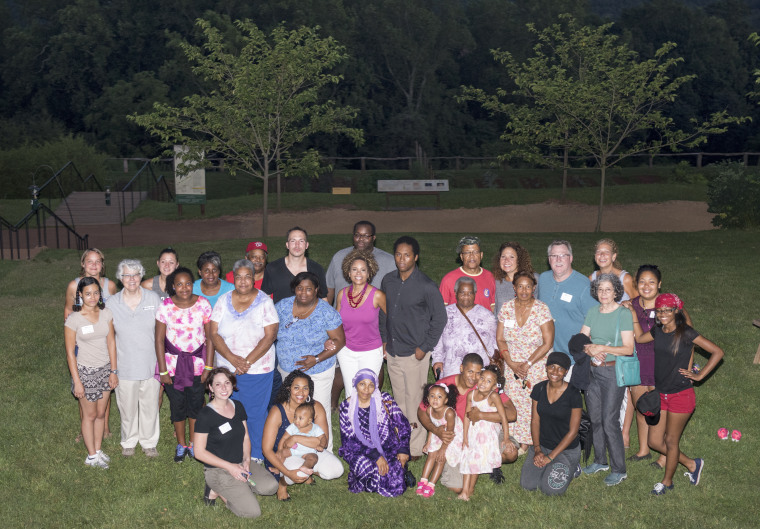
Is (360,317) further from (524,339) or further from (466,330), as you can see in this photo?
(524,339)

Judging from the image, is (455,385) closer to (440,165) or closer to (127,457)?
(127,457)

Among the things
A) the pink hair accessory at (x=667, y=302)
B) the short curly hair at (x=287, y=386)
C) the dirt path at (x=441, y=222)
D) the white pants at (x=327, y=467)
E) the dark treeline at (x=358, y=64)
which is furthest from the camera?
the dark treeline at (x=358, y=64)

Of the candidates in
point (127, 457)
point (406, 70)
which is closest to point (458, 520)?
point (127, 457)

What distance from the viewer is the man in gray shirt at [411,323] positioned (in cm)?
713

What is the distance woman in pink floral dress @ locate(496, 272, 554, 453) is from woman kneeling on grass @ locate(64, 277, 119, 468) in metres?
3.57

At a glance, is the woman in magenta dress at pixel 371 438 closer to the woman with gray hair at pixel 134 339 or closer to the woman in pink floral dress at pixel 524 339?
the woman in pink floral dress at pixel 524 339

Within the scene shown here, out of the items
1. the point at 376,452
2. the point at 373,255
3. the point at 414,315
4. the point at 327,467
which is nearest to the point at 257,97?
the point at 373,255

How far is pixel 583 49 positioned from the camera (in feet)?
84.6

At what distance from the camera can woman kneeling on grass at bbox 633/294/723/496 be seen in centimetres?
659

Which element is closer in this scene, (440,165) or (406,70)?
(440,165)

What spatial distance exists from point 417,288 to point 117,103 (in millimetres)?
42748

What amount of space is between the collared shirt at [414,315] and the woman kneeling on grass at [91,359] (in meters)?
2.56

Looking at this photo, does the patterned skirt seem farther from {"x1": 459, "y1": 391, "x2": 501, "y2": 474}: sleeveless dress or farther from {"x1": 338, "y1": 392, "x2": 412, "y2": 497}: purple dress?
{"x1": 459, "y1": 391, "x2": 501, "y2": 474}: sleeveless dress

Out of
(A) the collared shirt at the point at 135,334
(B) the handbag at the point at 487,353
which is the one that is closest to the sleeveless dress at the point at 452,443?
(B) the handbag at the point at 487,353
